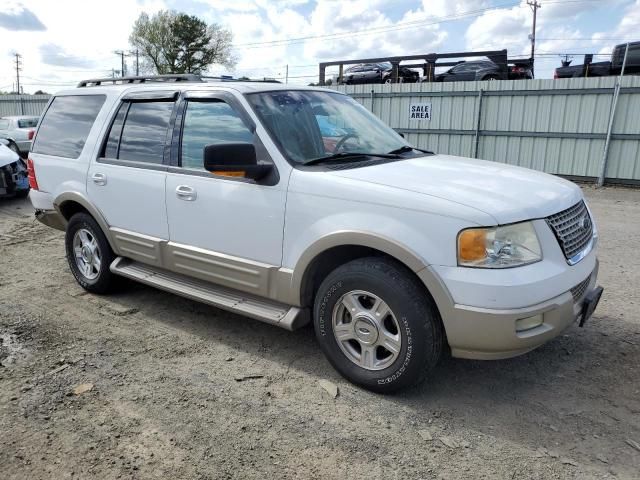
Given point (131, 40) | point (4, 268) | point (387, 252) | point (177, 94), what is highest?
point (131, 40)

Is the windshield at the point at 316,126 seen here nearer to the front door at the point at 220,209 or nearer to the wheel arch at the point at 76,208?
the front door at the point at 220,209

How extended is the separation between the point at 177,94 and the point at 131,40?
54092 mm

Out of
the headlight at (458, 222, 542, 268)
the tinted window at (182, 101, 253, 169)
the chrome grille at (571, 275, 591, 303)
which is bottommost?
the chrome grille at (571, 275, 591, 303)

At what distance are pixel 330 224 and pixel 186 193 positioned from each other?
128 cm

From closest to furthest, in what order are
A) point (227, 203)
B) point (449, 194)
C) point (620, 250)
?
point (449, 194) → point (227, 203) → point (620, 250)

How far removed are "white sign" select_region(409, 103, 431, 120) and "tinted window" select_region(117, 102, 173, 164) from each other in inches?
456

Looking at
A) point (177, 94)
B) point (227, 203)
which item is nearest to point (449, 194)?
Answer: point (227, 203)

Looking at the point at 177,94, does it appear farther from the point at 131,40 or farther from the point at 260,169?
the point at 131,40

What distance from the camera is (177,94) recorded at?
416cm

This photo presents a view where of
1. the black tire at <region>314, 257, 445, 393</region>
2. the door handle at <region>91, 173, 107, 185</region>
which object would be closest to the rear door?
the door handle at <region>91, 173, 107, 185</region>

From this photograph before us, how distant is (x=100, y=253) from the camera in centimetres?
489

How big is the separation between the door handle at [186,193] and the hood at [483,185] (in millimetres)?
1156

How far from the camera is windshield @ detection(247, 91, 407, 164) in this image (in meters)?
3.65

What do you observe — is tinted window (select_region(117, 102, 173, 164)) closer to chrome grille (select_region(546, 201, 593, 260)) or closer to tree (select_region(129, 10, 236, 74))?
chrome grille (select_region(546, 201, 593, 260))
